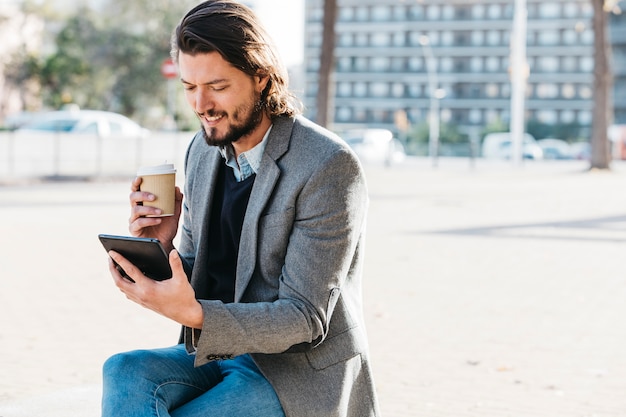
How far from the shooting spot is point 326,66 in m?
24.0

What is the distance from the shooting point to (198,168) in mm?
2842

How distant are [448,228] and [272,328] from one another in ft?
37.8

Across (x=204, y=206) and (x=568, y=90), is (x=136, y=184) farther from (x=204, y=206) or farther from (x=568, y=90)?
(x=568, y=90)

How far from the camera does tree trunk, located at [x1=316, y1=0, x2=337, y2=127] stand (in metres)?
23.5

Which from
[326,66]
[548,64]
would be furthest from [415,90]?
[326,66]

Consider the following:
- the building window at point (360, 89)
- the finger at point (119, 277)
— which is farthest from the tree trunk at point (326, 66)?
the building window at point (360, 89)

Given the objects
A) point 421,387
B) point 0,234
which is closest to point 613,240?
point 0,234

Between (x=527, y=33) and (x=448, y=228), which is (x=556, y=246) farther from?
(x=527, y=33)

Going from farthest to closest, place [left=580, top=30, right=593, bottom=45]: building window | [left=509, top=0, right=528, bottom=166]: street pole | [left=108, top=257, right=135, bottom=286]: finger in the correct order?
[left=580, top=30, right=593, bottom=45]: building window, [left=509, top=0, right=528, bottom=166]: street pole, [left=108, top=257, right=135, bottom=286]: finger

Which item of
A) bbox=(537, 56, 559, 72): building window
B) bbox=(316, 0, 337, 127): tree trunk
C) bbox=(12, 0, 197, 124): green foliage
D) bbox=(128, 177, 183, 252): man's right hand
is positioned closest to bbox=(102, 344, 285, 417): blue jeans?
bbox=(128, 177, 183, 252): man's right hand

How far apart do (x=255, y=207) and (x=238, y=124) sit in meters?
0.21

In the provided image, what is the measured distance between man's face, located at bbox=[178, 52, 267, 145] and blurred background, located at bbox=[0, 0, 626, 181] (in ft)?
0.69

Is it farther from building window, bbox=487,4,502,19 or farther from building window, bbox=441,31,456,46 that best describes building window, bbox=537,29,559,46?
building window, bbox=441,31,456,46

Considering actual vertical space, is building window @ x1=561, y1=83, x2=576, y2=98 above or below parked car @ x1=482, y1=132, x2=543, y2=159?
above
